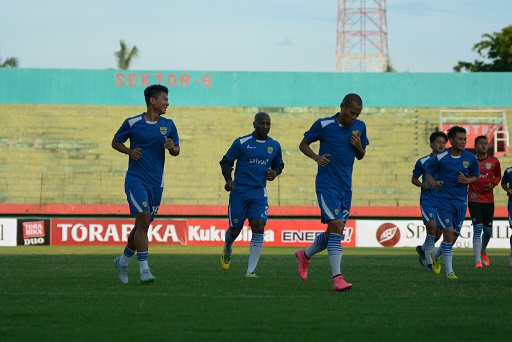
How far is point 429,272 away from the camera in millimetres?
15555

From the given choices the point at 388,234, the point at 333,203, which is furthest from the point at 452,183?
the point at 388,234

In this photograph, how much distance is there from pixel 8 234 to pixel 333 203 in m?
24.6

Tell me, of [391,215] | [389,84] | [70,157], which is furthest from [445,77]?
[70,157]

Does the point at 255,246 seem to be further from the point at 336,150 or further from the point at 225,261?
the point at 336,150

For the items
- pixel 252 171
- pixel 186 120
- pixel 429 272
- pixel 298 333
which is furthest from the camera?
pixel 186 120

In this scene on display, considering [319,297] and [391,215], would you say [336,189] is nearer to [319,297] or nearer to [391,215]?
[319,297]

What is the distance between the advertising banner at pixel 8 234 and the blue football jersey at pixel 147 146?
22.9m

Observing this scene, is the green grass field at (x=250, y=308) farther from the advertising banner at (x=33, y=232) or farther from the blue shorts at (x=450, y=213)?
the advertising banner at (x=33, y=232)

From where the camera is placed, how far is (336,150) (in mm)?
11375

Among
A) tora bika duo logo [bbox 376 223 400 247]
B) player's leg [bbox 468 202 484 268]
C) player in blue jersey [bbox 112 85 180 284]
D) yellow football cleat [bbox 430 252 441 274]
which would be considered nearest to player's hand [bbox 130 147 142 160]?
player in blue jersey [bbox 112 85 180 284]

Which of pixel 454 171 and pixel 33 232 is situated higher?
pixel 454 171

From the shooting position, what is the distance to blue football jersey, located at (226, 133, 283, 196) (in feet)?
45.6

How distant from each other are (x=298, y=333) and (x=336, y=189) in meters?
4.46

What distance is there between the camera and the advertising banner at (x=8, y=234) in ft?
110
